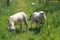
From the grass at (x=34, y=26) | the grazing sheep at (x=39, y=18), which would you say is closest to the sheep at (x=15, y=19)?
the grass at (x=34, y=26)

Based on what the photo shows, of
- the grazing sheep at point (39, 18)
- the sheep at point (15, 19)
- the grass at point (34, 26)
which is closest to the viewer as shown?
the grass at point (34, 26)

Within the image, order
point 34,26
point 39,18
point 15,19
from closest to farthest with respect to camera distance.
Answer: point 15,19 → point 39,18 → point 34,26

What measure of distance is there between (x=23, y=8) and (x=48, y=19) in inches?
181

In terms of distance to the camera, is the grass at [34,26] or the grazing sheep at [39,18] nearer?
the grass at [34,26]

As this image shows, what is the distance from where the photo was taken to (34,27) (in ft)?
38.9

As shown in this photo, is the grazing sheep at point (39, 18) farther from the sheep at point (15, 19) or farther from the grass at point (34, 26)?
the sheep at point (15, 19)

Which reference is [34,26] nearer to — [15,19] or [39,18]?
[39,18]

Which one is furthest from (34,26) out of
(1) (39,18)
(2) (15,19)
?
(2) (15,19)

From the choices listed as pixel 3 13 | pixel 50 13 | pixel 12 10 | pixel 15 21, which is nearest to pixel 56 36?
pixel 15 21

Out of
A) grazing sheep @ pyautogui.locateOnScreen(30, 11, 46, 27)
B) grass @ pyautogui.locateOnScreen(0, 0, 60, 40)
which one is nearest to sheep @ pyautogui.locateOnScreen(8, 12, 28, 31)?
grass @ pyautogui.locateOnScreen(0, 0, 60, 40)

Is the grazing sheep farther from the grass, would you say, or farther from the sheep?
the sheep

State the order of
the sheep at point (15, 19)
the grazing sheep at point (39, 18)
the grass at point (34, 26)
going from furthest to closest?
Result: the grazing sheep at point (39, 18) → the sheep at point (15, 19) → the grass at point (34, 26)

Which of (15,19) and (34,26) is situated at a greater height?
(15,19)

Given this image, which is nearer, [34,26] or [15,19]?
[15,19]
